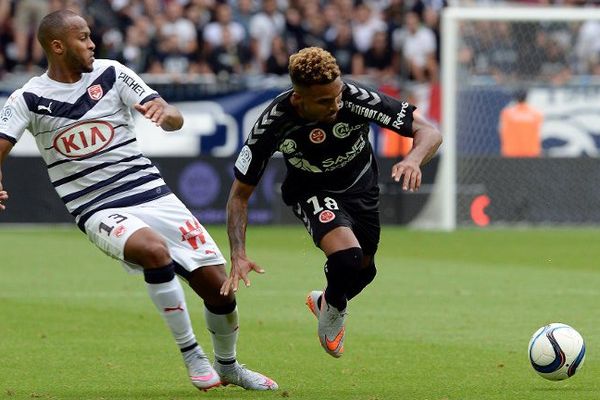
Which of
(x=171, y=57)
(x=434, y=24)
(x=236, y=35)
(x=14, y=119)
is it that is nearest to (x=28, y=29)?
(x=171, y=57)

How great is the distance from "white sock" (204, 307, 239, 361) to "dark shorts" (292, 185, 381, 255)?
773 millimetres

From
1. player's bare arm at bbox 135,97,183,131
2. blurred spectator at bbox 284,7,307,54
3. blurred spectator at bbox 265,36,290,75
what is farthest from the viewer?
blurred spectator at bbox 284,7,307,54

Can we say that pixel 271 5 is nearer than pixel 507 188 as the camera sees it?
No

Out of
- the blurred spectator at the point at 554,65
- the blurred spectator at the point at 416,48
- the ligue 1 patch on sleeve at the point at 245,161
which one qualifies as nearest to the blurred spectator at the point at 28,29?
the blurred spectator at the point at 416,48

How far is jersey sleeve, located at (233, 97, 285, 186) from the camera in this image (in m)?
7.90

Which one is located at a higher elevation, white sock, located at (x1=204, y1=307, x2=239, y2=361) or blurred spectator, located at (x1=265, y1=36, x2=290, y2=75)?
white sock, located at (x1=204, y1=307, x2=239, y2=361)

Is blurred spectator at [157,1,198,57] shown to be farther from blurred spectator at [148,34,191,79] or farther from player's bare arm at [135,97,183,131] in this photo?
player's bare arm at [135,97,183,131]

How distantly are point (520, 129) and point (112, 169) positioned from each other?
14.8m

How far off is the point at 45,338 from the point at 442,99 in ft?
42.4

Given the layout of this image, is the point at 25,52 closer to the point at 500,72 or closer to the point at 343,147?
the point at 500,72

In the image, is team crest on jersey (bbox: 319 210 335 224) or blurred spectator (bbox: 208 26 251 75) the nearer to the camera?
team crest on jersey (bbox: 319 210 335 224)

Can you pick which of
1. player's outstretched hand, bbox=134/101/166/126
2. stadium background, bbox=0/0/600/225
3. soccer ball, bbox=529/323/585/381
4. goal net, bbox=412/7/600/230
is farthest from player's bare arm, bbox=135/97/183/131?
goal net, bbox=412/7/600/230

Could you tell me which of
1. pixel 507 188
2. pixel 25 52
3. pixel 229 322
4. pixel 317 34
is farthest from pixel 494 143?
pixel 229 322

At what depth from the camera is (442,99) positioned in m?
22.2
